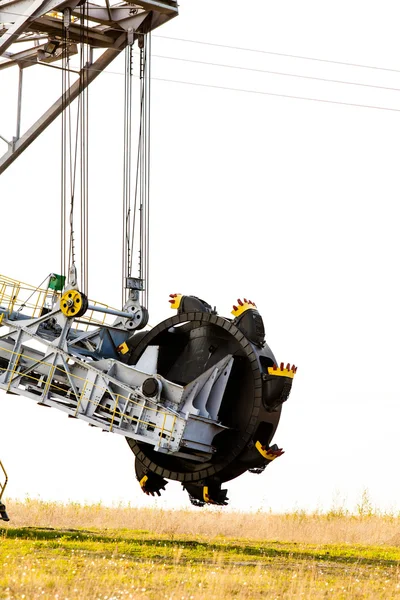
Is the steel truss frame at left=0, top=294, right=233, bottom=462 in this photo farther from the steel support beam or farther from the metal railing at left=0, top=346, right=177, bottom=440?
the steel support beam

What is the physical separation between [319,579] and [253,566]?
114cm

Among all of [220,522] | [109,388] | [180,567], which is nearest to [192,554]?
[180,567]

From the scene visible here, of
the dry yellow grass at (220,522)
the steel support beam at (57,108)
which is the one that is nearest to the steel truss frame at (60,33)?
the steel support beam at (57,108)

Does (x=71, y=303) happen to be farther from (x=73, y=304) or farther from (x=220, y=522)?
(x=220, y=522)

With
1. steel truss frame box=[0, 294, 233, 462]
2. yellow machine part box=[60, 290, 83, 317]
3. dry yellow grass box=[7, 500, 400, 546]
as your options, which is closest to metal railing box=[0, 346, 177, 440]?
steel truss frame box=[0, 294, 233, 462]

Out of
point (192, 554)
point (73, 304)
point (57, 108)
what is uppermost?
point (57, 108)

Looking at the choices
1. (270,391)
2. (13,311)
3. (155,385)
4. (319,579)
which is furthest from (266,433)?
(13,311)

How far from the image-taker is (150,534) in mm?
17266

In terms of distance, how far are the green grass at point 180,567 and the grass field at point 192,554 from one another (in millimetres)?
14

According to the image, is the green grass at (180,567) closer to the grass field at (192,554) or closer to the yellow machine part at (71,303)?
the grass field at (192,554)

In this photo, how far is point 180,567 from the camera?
45.0 ft

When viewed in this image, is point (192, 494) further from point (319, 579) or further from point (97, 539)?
point (319, 579)

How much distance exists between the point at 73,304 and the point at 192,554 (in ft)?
12.6

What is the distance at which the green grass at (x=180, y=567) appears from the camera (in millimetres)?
12000
